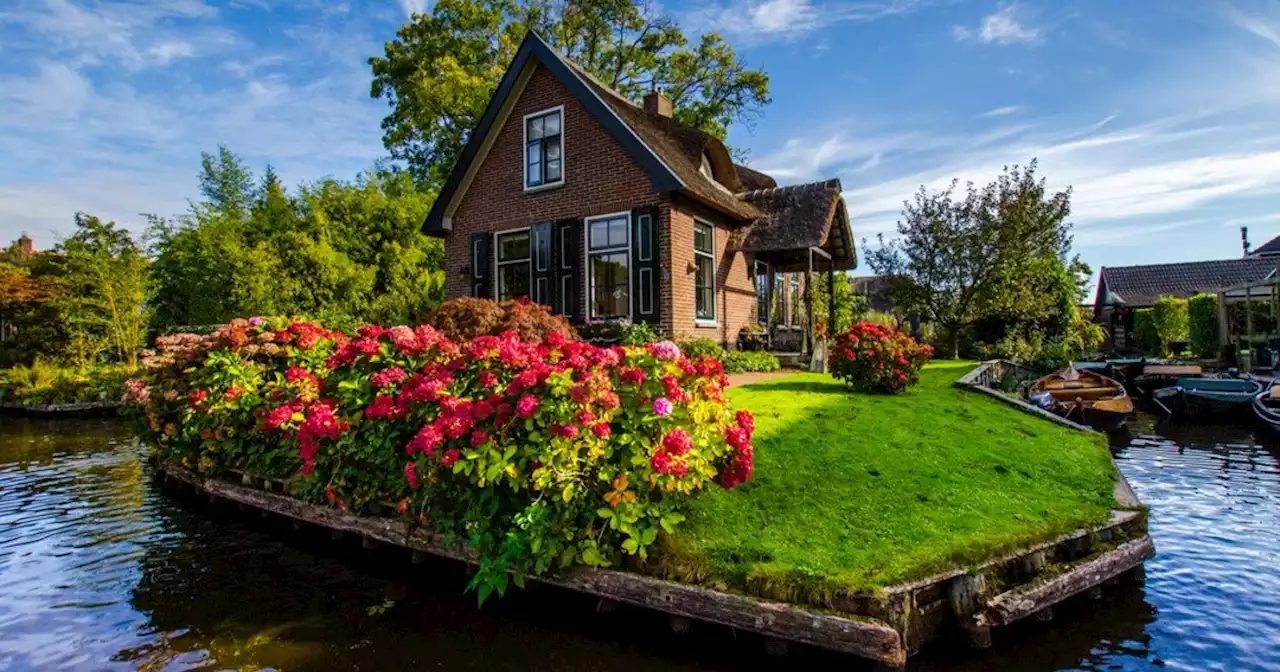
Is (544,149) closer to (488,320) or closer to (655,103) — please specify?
(655,103)

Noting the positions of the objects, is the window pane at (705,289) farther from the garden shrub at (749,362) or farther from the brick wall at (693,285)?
the garden shrub at (749,362)

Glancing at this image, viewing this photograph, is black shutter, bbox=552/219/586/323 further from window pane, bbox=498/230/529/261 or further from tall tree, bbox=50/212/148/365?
tall tree, bbox=50/212/148/365

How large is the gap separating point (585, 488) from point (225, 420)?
5.38 m

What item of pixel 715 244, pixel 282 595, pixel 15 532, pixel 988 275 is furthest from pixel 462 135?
pixel 282 595

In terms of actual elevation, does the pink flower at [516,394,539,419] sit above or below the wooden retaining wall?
above

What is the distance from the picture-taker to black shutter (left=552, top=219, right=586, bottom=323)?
14766mm

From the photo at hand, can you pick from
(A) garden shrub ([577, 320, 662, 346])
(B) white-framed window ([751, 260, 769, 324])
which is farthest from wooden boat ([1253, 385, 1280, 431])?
(A) garden shrub ([577, 320, 662, 346])

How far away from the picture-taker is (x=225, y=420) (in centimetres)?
767

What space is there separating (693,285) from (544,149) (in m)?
4.78

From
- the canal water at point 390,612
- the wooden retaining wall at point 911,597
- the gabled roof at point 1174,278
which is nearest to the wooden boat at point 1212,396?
the canal water at point 390,612

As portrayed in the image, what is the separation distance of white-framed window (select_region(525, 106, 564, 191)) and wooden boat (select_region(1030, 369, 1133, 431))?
37.8 ft

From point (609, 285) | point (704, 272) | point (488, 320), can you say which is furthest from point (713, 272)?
point (488, 320)

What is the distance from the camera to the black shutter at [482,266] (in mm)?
16125

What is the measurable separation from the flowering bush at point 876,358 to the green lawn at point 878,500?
1.73 metres
